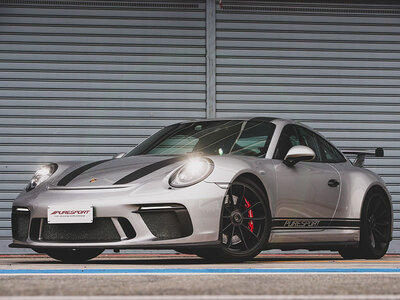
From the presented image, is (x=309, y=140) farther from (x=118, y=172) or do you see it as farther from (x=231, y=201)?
(x=118, y=172)

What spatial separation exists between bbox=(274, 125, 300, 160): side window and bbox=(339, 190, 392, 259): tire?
92 cm

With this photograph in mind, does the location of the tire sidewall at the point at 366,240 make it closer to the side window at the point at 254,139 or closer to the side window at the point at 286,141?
the side window at the point at 286,141

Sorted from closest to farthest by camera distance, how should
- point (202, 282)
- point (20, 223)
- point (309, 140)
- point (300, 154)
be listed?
point (202, 282) → point (20, 223) → point (300, 154) → point (309, 140)

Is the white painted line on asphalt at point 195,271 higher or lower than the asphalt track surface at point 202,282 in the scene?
lower

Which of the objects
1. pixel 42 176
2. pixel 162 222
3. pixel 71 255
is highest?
pixel 42 176

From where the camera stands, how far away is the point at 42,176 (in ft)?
22.5

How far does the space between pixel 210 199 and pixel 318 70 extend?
6.07 m

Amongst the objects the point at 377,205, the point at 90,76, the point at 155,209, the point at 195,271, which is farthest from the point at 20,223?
the point at 90,76

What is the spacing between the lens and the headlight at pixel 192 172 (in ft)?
19.9

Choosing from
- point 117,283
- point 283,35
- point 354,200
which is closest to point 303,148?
point 354,200

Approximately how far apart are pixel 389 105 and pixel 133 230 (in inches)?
261

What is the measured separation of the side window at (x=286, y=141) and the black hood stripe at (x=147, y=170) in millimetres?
1004

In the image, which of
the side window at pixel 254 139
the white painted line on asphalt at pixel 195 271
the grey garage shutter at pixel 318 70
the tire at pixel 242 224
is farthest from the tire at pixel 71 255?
the grey garage shutter at pixel 318 70

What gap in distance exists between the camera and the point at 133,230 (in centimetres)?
598
